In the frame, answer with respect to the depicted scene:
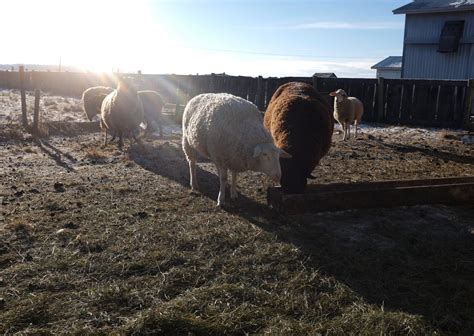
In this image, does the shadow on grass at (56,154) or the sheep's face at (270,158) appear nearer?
the sheep's face at (270,158)

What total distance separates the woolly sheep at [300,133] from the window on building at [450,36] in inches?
849

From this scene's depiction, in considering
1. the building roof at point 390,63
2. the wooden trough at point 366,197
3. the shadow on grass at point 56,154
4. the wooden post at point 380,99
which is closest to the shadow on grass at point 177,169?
the wooden trough at point 366,197

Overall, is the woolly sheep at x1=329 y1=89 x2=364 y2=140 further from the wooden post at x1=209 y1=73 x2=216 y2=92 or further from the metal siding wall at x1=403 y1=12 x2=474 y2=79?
the metal siding wall at x1=403 y1=12 x2=474 y2=79

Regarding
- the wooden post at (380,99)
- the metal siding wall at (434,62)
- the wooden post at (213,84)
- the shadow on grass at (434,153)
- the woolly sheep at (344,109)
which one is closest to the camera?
the shadow on grass at (434,153)

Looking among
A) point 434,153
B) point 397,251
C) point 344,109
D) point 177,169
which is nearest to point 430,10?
point 344,109

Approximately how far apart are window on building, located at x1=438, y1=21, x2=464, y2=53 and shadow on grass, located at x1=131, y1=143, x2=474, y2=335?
73.0 ft

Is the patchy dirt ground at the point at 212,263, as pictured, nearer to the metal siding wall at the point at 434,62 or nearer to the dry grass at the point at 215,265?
the dry grass at the point at 215,265

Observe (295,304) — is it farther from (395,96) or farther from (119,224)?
(395,96)

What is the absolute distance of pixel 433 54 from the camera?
2722cm

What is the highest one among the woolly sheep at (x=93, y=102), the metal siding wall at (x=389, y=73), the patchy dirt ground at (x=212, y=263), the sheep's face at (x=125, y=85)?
the metal siding wall at (x=389, y=73)

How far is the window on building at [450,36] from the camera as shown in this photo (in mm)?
25781

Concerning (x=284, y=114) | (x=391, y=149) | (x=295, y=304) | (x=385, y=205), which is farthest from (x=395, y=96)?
(x=295, y=304)

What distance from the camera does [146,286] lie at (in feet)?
13.6

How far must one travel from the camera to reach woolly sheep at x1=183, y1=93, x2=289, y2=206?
20.2ft
